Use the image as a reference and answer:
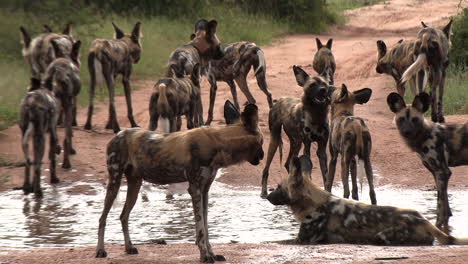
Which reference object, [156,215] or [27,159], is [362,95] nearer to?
[156,215]

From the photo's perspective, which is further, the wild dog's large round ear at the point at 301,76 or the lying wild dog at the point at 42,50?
the lying wild dog at the point at 42,50

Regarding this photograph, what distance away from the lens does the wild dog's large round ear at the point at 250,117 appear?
19.7ft

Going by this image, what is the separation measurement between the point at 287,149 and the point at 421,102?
3.40m

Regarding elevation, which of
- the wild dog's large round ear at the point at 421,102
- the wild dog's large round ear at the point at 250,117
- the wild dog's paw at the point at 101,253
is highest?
the wild dog's large round ear at the point at 250,117

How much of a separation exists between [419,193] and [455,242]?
3.04 m

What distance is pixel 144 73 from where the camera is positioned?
663 inches

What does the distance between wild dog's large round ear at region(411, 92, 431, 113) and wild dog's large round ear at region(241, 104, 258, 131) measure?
226cm

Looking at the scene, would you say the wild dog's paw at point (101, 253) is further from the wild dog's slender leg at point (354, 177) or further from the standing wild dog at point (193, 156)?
the wild dog's slender leg at point (354, 177)

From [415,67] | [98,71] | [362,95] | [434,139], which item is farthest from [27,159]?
[415,67]

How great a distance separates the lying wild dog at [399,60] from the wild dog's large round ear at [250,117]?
6.31 meters

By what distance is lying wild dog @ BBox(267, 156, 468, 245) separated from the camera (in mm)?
6730

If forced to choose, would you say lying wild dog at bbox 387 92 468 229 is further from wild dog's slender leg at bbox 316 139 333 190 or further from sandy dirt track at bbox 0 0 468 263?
sandy dirt track at bbox 0 0 468 263

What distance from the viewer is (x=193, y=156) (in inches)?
242

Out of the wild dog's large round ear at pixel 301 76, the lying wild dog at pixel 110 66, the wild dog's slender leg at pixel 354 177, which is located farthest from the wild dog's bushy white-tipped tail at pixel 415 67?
the wild dog's slender leg at pixel 354 177
